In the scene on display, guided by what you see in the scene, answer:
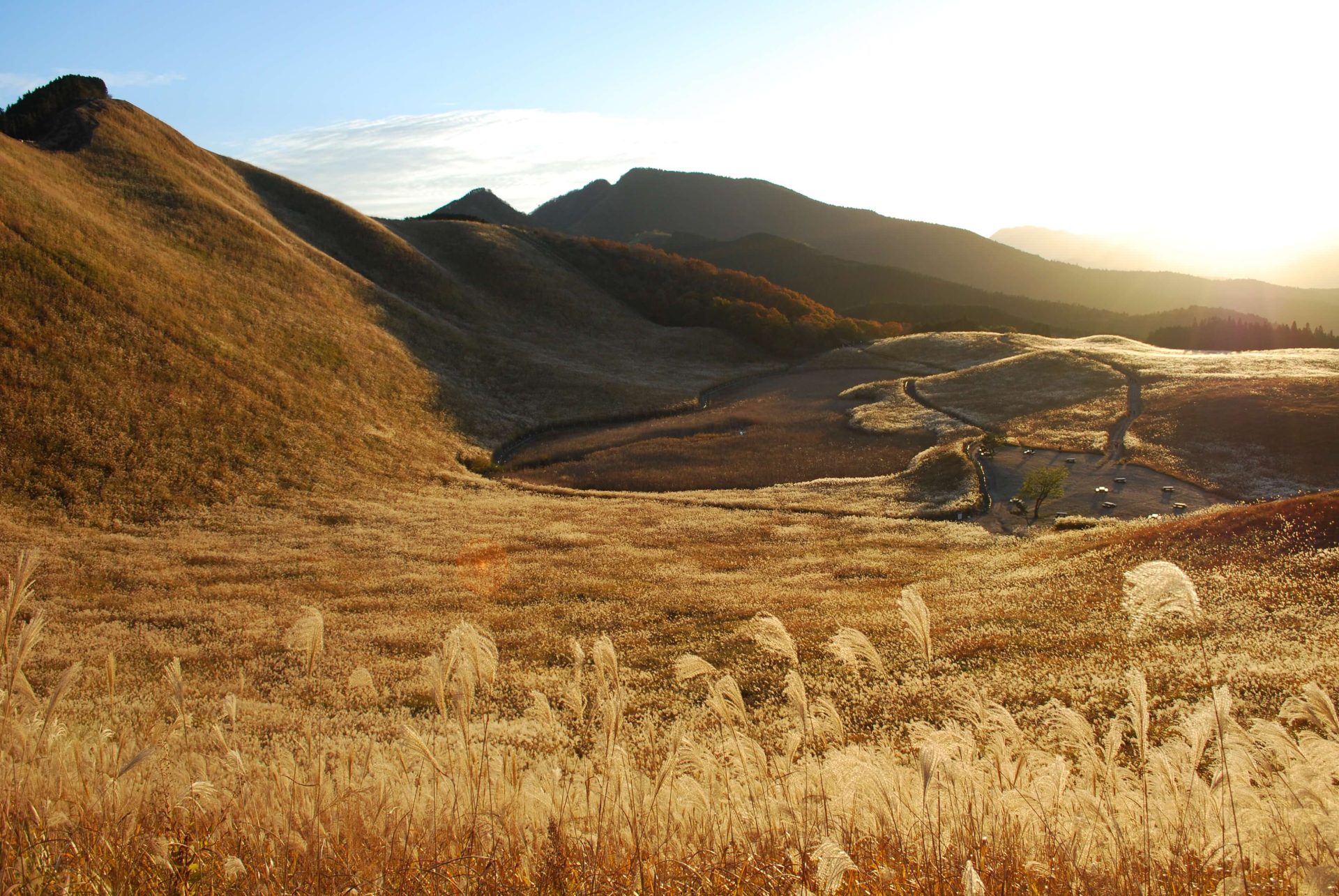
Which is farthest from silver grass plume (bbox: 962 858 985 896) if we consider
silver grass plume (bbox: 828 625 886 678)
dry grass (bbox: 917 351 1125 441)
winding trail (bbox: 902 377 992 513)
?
dry grass (bbox: 917 351 1125 441)

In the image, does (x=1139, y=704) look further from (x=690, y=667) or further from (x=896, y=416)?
(x=896, y=416)

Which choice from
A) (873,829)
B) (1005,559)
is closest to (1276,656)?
(873,829)

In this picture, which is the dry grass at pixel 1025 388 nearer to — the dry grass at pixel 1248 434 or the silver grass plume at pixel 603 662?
the dry grass at pixel 1248 434

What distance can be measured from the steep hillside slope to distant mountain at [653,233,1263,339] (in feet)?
202

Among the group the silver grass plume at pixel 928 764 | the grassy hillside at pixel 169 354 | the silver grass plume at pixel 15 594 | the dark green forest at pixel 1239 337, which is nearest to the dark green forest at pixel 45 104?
the grassy hillside at pixel 169 354

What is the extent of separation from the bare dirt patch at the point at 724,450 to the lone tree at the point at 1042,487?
10.0 metres

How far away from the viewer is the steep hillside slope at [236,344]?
121 feet

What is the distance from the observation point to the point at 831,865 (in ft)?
11.8

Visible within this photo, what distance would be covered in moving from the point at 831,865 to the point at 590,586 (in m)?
21.2

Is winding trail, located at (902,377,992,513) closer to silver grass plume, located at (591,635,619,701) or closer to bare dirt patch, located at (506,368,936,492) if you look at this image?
bare dirt patch, located at (506,368,936,492)

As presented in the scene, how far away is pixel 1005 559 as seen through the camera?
27031 mm

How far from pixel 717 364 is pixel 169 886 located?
84.9m

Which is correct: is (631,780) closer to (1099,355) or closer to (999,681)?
(999,681)

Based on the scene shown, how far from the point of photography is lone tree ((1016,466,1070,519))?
35969 millimetres
